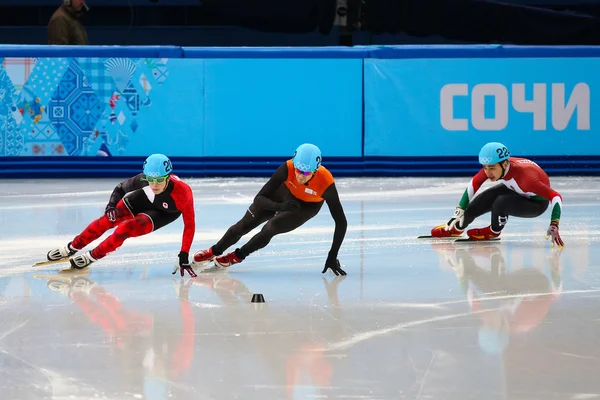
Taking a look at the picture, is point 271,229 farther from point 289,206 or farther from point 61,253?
point 61,253

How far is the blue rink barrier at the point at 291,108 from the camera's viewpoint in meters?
12.6

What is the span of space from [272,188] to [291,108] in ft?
20.1

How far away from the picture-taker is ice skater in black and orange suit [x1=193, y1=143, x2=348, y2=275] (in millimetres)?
6629

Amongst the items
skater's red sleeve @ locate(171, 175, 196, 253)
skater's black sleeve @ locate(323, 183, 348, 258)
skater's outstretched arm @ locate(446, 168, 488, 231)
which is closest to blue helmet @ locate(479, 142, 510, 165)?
skater's outstretched arm @ locate(446, 168, 488, 231)

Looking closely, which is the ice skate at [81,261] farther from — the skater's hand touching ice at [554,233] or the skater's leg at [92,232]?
the skater's hand touching ice at [554,233]

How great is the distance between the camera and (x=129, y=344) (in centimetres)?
480

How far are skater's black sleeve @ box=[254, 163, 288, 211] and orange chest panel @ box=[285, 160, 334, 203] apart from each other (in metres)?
0.06

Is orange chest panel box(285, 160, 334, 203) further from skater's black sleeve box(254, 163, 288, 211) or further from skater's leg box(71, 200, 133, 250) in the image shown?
skater's leg box(71, 200, 133, 250)

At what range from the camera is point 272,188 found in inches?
267

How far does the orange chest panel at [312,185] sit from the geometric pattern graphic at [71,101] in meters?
6.10

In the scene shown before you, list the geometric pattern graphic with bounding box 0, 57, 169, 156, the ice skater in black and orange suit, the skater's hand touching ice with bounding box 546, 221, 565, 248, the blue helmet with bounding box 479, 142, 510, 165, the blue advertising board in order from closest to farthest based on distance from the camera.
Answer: the ice skater in black and orange suit → the skater's hand touching ice with bounding box 546, 221, 565, 248 → the blue helmet with bounding box 479, 142, 510, 165 → the geometric pattern graphic with bounding box 0, 57, 169, 156 → the blue advertising board

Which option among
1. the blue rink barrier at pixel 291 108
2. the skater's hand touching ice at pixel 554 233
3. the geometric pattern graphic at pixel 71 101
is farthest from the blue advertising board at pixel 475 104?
the skater's hand touching ice at pixel 554 233

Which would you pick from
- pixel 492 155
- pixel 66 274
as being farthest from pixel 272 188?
pixel 492 155

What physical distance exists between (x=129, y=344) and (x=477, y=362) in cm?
165
